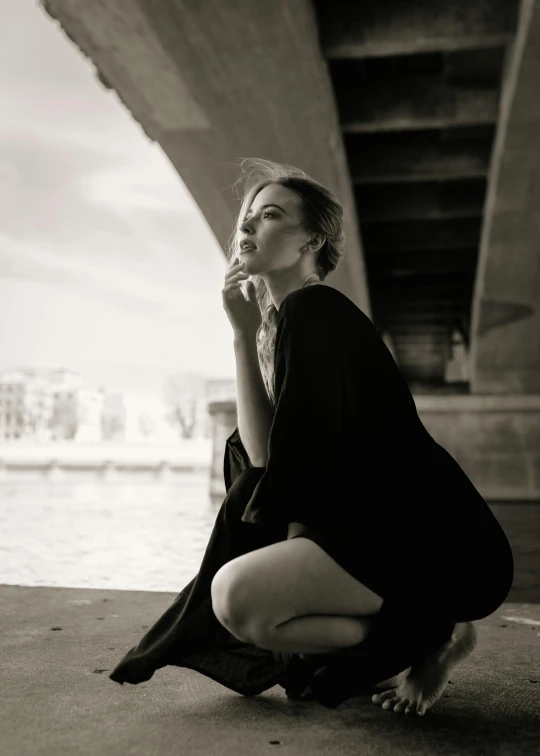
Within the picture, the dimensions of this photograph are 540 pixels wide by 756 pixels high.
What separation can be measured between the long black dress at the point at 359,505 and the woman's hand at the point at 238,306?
30cm

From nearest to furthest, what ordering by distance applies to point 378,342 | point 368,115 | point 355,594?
point 355,594 < point 378,342 < point 368,115

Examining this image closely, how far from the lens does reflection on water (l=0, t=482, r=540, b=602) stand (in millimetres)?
5504

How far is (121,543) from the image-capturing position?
25.3 ft

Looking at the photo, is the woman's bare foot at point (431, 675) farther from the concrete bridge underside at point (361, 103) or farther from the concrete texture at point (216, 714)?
the concrete bridge underside at point (361, 103)

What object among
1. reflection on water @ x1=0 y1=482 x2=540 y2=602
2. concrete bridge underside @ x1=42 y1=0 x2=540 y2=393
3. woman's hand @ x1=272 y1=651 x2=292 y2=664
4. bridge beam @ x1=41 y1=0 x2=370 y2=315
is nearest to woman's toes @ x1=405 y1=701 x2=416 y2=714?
woman's hand @ x1=272 y1=651 x2=292 y2=664

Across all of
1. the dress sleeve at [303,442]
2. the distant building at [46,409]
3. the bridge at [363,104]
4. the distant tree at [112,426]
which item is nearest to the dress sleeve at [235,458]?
the dress sleeve at [303,442]

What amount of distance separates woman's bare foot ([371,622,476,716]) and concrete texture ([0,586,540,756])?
0.04 meters

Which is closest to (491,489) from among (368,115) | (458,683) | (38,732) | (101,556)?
(368,115)

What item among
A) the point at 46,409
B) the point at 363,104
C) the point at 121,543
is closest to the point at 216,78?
the point at 363,104

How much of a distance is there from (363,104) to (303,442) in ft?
23.1

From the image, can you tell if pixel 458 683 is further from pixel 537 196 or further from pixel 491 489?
pixel 491 489

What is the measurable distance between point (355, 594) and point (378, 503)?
233mm

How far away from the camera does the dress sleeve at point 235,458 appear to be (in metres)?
2.47

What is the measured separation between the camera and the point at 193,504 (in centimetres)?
1391
